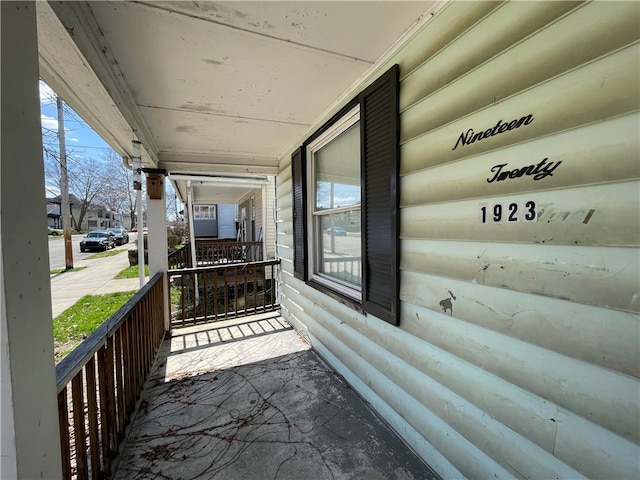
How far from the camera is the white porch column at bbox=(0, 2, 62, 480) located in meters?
0.68

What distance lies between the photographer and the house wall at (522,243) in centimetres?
85

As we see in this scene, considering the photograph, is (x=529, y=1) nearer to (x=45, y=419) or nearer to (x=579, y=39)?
(x=579, y=39)

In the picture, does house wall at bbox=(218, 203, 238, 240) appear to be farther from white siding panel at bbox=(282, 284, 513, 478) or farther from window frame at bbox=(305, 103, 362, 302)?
white siding panel at bbox=(282, 284, 513, 478)

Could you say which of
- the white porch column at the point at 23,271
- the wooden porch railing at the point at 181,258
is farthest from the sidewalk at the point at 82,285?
the white porch column at the point at 23,271

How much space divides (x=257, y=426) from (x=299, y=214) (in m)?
2.11

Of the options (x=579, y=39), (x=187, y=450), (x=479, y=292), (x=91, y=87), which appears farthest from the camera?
(x=187, y=450)

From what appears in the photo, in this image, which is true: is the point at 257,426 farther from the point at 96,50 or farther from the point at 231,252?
the point at 231,252

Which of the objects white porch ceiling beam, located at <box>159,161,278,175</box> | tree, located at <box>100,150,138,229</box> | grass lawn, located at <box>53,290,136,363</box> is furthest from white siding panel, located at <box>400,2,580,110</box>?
tree, located at <box>100,150,138,229</box>

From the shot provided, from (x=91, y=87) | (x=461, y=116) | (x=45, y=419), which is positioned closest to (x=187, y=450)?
(x=45, y=419)

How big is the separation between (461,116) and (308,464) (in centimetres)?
207

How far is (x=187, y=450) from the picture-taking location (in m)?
1.76

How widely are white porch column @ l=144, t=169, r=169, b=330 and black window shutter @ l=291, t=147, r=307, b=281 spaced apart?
67.7 inches

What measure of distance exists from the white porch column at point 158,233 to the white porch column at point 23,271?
10.0ft

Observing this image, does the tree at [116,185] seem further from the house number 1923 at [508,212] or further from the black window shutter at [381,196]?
the house number 1923 at [508,212]
